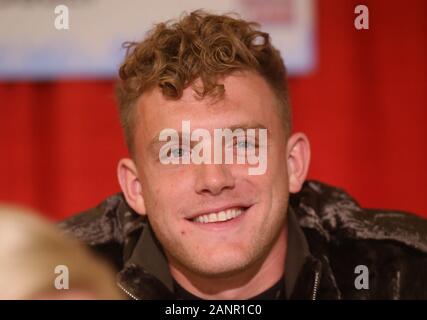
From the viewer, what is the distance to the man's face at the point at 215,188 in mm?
1163

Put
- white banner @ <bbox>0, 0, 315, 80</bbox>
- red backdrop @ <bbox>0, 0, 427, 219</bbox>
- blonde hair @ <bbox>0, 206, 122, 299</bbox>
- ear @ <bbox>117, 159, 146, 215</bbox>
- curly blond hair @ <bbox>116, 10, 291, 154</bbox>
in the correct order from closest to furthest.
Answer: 1. blonde hair @ <bbox>0, 206, 122, 299</bbox>
2. curly blond hair @ <bbox>116, 10, 291, 154</bbox>
3. ear @ <bbox>117, 159, 146, 215</bbox>
4. white banner @ <bbox>0, 0, 315, 80</bbox>
5. red backdrop @ <bbox>0, 0, 427, 219</bbox>

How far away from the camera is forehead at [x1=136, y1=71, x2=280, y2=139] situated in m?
1.16

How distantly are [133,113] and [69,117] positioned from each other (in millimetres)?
464

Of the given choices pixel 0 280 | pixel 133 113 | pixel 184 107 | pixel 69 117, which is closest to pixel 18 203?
pixel 69 117

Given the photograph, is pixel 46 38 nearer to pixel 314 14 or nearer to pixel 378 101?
pixel 314 14

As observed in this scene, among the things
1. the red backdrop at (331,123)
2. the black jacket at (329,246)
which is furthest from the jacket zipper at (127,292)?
the red backdrop at (331,123)

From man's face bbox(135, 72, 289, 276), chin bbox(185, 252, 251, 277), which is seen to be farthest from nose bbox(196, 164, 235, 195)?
chin bbox(185, 252, 251, 277)

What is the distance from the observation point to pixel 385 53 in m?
1.61

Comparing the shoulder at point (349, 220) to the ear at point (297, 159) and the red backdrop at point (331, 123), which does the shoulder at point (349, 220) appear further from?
the red backdrop at point (331, 123)

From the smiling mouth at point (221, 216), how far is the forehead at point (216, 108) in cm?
15

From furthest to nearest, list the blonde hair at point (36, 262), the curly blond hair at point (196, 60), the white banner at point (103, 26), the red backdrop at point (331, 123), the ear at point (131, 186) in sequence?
the red backdrop at point (331, 123)
the white banner at point (103, 26)
the ear at point (131, 186)
the curly blond hair at point (196, 60)
the blonde hair at point (36, 262)

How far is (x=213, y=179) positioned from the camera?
3.78ft

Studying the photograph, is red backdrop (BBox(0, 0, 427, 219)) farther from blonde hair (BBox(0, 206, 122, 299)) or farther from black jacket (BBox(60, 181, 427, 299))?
blonde hair (BBox(0, 206, 122, 299))

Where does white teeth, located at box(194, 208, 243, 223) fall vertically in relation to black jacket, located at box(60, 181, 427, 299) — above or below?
above
